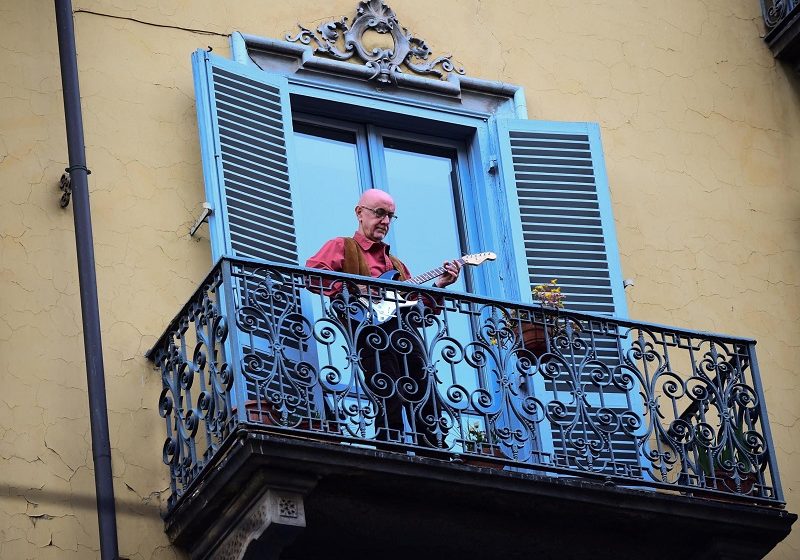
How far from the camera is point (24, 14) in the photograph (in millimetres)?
11367

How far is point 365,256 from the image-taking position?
35.9 feet

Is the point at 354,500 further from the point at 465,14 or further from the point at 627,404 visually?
the point at 465,14

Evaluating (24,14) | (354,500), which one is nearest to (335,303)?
(354,500)

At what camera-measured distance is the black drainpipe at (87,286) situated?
10133 mm

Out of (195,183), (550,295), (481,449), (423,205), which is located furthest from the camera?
(423,205)

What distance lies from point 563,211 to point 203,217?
2.23 metres

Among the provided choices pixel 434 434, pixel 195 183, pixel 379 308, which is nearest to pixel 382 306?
pixel 379 308

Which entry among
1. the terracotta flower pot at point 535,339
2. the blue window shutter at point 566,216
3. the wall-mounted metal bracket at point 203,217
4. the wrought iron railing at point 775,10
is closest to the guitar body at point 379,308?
the terracotta flower pot at point 535,339

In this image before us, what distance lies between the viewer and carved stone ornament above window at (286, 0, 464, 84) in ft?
39.7

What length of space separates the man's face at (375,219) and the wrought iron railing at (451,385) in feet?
1.70

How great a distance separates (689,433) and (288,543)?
7.87ft

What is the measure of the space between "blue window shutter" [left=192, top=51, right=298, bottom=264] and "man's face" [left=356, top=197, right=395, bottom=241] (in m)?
0.44

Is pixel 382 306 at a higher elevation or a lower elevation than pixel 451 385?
higher

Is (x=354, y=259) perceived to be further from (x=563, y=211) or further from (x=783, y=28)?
(x=783, y=28)
